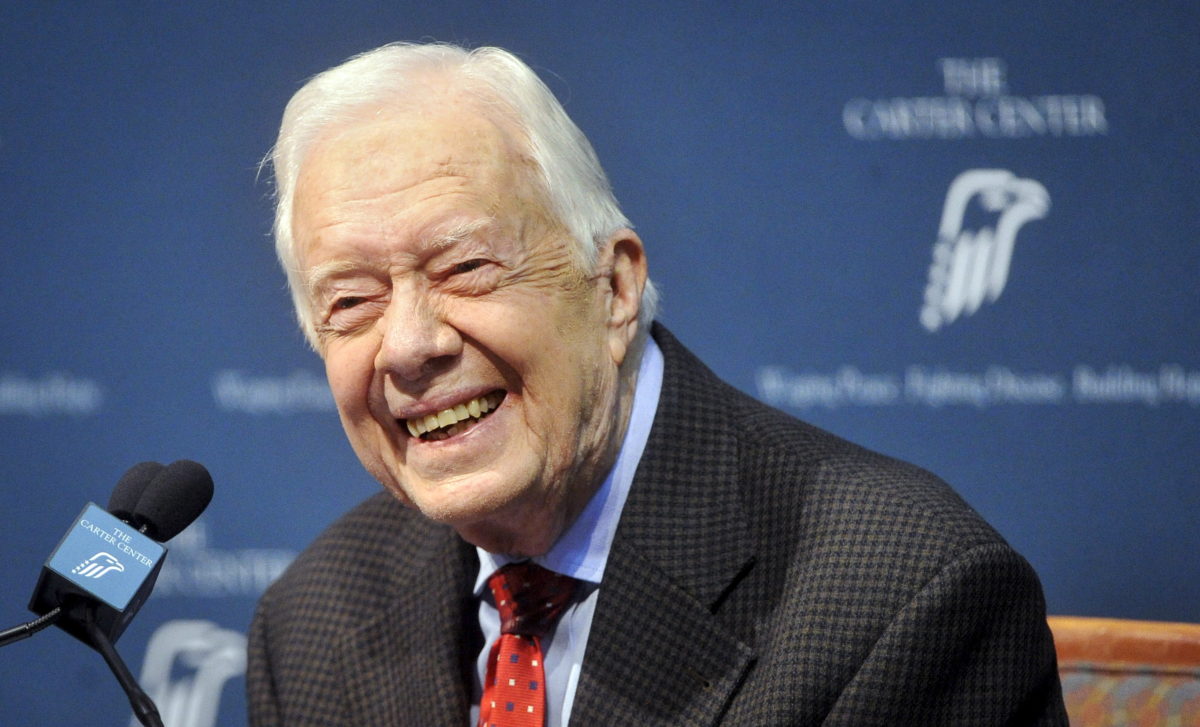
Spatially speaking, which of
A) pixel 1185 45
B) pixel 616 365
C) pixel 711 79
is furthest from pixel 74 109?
pixel 1185 45

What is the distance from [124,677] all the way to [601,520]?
0.78m

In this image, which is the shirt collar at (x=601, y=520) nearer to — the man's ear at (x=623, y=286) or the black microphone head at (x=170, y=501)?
the man's ear at (x=623, y=286)

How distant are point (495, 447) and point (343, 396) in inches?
9.3

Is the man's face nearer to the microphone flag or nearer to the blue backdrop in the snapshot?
the microphone flag

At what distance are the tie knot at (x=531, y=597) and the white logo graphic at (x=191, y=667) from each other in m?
1.16

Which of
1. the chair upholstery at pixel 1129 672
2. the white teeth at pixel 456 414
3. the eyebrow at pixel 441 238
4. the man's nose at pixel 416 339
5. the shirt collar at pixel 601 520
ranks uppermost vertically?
the eyebrow at pixel 441 238

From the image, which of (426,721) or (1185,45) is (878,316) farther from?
(426,721)

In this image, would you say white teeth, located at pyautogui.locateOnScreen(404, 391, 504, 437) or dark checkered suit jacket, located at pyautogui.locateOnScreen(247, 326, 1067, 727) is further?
white teeth, located at pyautogui.locateOnScreen(404, 391, 504, 437)

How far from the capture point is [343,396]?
1.75 m

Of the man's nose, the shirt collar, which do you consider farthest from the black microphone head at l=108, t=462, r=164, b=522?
the shirt collar

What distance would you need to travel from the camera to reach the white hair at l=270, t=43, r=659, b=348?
1.74m

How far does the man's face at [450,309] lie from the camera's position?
1.66 meters

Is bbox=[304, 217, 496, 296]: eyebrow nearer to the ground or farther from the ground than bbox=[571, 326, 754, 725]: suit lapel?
farther from the ground

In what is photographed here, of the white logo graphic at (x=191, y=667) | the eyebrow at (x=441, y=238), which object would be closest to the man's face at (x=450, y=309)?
the eyebrow at (x=441, y=238)
